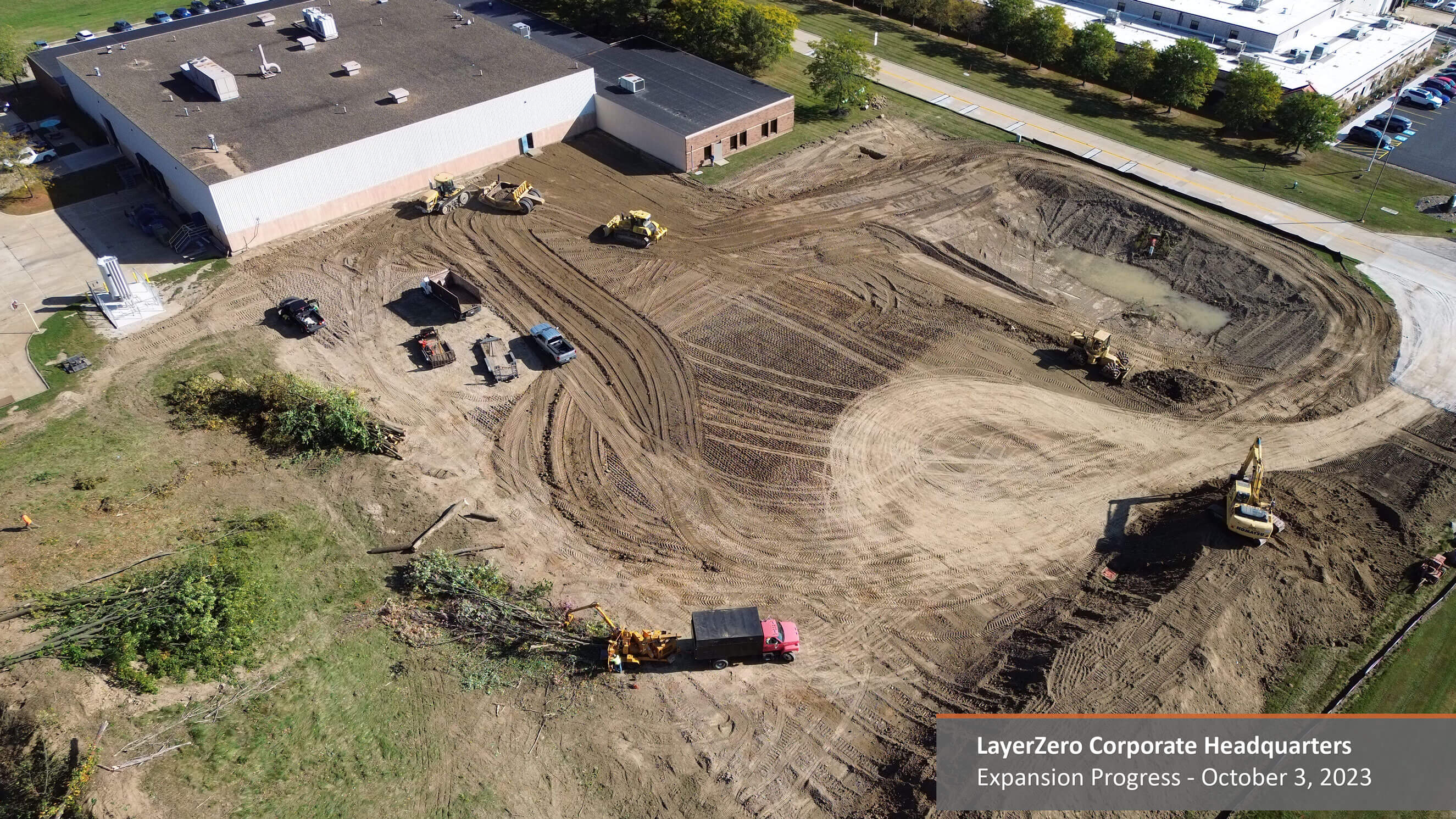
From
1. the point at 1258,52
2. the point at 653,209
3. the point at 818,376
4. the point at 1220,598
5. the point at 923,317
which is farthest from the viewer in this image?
the point at 1258,52

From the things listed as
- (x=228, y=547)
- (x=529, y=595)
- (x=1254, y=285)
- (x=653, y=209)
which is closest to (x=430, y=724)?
(x=529, y=595)

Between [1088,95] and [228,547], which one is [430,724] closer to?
[228,547]

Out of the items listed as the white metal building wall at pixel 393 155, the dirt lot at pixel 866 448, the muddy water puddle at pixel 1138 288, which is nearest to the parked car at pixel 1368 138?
the dirt lot at pixel 866 448

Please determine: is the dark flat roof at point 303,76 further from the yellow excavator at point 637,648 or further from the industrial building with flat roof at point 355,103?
the yellow excavator at point 637,648

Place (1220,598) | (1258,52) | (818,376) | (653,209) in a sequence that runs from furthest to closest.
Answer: (1258,52) < (653,209) < (818,376) < (1220,598)

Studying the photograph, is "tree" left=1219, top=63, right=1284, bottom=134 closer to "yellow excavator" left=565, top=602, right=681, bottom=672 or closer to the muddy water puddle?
the muddy water puddle

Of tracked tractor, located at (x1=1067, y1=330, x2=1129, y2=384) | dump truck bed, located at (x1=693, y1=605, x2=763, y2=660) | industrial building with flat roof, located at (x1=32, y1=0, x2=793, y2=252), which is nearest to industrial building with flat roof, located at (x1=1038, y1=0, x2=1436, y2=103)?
tracked tractor, located at (x1=1067, y1=330, x2=1129, y2=384)

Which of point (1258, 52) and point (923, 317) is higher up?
point (1258, 52)

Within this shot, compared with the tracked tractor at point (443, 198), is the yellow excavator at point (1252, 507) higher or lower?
higher
